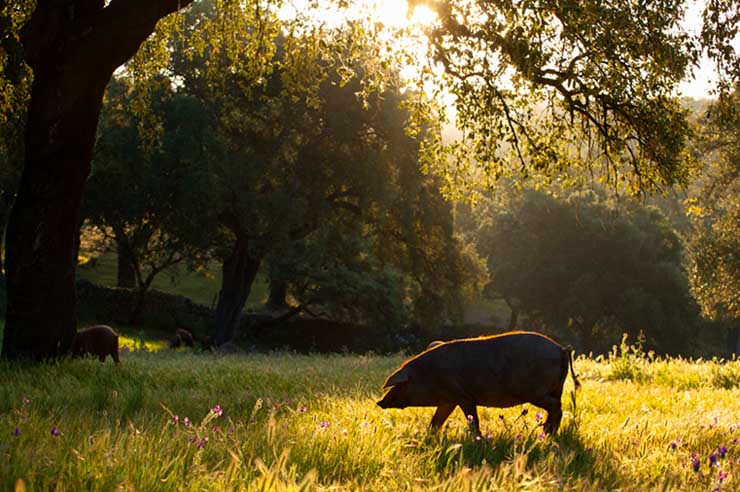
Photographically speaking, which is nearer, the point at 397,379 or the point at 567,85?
the point at 397,379

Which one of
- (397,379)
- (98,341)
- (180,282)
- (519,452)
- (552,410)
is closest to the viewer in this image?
(519,452)

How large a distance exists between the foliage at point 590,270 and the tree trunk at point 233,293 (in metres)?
26.9

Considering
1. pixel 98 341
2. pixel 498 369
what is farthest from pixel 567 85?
pixel 98 341

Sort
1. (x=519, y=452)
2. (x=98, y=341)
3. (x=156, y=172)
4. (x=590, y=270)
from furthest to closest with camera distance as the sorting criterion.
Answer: (x=590, y=270) → (x=156, y=172) → (x=98, y=341) → (x=519, y=452)

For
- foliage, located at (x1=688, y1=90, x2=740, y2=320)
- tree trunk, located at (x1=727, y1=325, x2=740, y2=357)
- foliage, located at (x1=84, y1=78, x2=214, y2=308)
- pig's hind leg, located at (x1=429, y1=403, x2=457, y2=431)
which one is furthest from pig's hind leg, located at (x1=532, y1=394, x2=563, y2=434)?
tree trunk, located at (x1=727, y1=325, x2=740, y2=357)

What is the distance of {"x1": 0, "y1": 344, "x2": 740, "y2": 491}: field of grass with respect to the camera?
3852mm

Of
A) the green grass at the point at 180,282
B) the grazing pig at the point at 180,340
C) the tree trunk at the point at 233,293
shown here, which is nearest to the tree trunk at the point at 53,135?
the grazing pig at the point at 180,340

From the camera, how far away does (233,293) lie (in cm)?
3612

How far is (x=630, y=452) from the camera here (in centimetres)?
623

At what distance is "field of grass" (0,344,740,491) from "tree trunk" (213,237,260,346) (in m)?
24.2

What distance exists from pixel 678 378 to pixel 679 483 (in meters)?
8.37

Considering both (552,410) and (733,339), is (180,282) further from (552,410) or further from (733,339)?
(552,410)

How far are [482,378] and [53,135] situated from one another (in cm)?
758

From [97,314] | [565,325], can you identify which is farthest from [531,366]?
[565,325]
